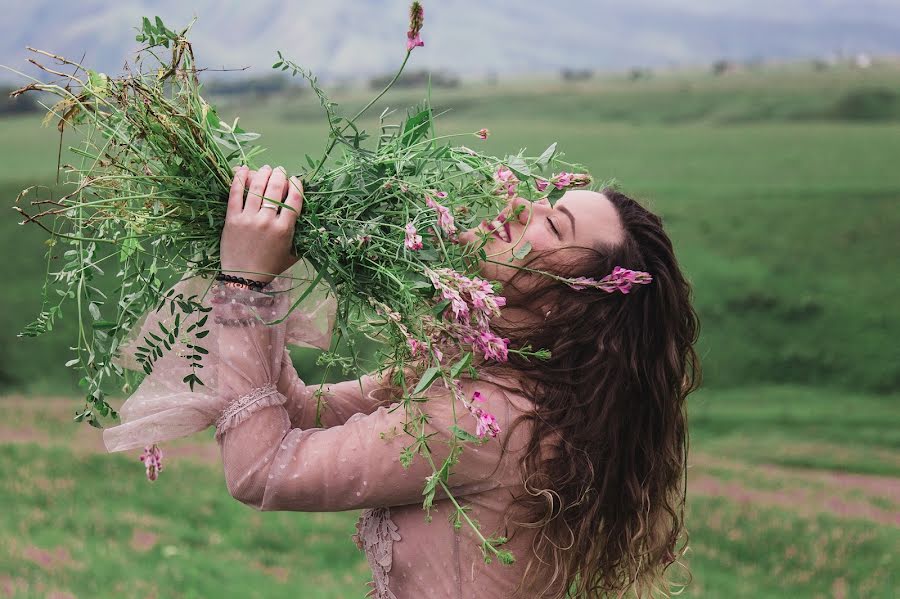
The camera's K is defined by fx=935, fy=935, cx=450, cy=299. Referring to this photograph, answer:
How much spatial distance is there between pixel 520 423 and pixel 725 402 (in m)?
9.42

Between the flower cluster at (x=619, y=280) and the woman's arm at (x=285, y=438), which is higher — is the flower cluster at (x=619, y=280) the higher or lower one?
the higher one

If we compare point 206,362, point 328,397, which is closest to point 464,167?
point 206,362

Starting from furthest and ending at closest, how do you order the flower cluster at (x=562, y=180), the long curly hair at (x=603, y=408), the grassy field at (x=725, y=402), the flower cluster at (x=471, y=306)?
1. the grassy field at (x=725, y=402)
2. the long curly hair at (x=603, y=408)
3. the flower cluster at (x=562, y=180)
4. the flower cluster at (x=471, y=306)

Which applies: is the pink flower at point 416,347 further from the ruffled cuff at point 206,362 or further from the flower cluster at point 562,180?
the flower cluster at point 562,180

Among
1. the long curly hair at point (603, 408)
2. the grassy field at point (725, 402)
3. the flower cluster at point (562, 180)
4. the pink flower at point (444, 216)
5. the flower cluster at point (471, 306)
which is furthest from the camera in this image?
the grassy field at point (725, 402)

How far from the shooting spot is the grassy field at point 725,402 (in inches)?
234

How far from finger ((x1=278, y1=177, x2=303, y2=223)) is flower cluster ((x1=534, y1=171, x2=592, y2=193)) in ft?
1.41

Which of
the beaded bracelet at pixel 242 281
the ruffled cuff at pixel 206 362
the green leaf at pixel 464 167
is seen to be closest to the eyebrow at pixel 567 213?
the green leaf at pixel 464 167

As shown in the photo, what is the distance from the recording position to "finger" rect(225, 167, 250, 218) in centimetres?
166

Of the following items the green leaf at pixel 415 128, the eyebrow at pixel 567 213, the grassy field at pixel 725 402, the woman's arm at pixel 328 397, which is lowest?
the grassy field at pixel 725 402

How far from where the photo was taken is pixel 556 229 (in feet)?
6.17

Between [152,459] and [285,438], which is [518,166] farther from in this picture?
[152,459]

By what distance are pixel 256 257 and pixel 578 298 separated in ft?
2.15

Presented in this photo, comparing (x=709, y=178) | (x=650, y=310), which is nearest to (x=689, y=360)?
(x=650, y=310)
